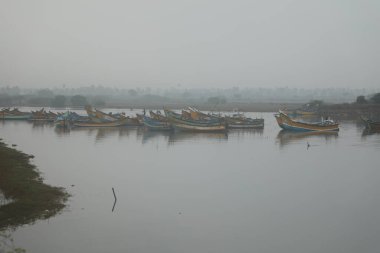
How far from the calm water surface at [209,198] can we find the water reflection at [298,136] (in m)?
2.65

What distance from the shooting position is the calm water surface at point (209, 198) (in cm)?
1055

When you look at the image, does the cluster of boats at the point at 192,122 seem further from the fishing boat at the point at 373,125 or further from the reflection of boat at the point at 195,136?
the reflection of boat at the point at 195,136

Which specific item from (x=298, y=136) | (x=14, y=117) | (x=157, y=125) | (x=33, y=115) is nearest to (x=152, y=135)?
(x=157, y=125)

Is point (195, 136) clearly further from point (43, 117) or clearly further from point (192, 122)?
point (43, 117)

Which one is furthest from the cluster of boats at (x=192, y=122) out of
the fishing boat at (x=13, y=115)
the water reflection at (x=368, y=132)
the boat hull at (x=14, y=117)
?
the fishing boat at (x=13, y=115)

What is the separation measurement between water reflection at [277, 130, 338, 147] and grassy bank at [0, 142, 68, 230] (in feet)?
56.7

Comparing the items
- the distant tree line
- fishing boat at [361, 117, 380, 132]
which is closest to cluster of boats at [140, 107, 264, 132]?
fishing boat at [361, 117, 380, 132]

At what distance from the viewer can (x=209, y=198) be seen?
570 inches

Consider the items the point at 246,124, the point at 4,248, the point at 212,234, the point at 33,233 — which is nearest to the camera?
the point at 4,248

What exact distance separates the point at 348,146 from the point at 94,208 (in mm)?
19531

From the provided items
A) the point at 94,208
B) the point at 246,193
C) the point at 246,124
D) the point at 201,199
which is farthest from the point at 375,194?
the point at 246,124

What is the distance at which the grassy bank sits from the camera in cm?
1102

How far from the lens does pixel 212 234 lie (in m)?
11.0

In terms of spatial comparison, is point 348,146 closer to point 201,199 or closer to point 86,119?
point 201,199
